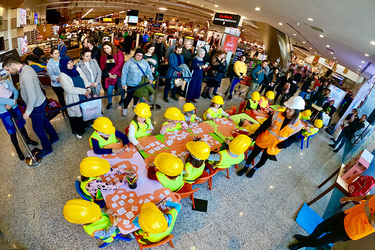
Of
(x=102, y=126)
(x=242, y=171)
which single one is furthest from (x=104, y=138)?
(x=242, y=171)

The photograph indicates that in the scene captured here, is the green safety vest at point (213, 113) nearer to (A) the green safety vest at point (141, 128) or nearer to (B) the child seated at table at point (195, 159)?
(A) the green safety vest at point (141, 128)

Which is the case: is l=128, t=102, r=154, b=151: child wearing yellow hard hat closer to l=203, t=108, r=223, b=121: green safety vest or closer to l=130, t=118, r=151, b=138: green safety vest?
l=130, t=118, r=151, b=138: green safety vest

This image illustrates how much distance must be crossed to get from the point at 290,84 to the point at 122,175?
24.5ft

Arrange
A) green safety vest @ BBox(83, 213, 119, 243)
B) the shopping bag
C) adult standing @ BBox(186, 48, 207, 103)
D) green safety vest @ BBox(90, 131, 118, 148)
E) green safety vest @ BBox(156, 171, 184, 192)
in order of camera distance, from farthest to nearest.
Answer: adult standing @ BBox(186, 48, 207, 103) → the shopping bag → green safety vest @ BBox(90, 131, 118, 148) → green safety vest @ BBox(156, 171, 184, 192) → green safety vest @ BBox(83, 213, 119, 243)

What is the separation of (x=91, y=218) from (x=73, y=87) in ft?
7.97

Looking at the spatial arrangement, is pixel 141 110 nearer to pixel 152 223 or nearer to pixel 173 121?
pixel 173 121

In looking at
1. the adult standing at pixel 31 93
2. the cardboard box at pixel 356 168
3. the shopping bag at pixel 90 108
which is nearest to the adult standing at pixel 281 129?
the cardboard box at pixel 356 168

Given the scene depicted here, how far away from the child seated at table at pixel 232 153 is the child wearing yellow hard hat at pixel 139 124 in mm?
1162

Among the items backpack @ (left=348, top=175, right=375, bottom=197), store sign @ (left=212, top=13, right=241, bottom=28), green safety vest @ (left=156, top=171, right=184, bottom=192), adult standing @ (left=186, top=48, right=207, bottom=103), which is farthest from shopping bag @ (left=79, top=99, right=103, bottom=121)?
store sign @ (left=212, top=13, right=241, bottom=28)

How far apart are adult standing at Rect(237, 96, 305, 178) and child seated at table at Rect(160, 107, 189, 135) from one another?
138cm

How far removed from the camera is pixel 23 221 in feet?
7.46

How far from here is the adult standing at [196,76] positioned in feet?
17.7

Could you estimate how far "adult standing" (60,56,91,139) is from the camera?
306cm

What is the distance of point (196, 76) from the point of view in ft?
18.1
